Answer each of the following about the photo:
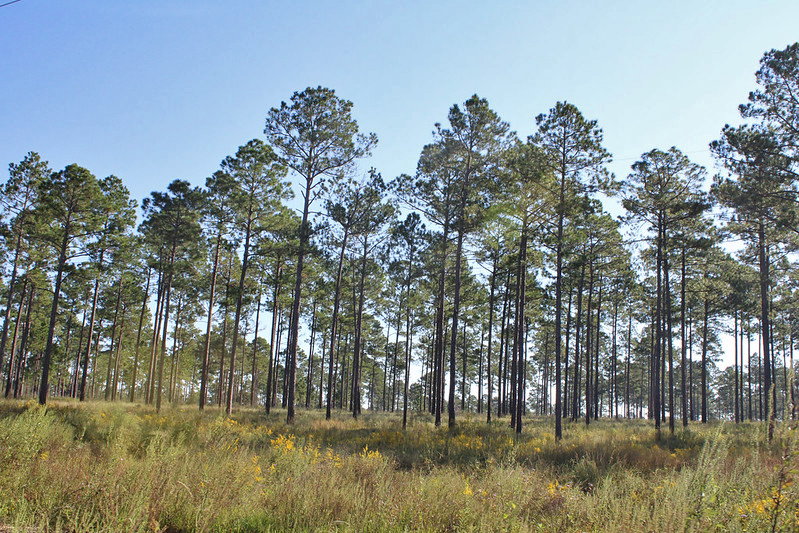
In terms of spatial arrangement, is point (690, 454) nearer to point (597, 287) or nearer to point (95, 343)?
point (597, 287)

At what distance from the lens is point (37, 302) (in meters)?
35.1

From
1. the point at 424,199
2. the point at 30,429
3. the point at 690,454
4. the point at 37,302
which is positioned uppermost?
the point at 424,199

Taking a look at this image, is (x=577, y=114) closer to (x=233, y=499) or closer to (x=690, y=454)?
(x=690, y=454)

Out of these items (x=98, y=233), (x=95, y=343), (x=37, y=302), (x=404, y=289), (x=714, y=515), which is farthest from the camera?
(x=95, y=343)

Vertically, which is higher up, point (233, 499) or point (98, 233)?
point (98, 233)

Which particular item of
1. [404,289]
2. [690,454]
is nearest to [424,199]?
[404,289]

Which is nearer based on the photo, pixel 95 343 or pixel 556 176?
pixel 556 176

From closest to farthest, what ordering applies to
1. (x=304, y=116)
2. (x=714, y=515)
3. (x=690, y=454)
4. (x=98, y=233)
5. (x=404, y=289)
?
(x=714, y=515) < (x=690, y=454) < (x=304, y=116) < (x=98, y=233) < (x=404, y=289)

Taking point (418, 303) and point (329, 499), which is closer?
point (329, 499)

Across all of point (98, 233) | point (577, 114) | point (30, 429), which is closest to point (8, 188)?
point (98, 233)

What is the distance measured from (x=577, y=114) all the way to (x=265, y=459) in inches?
701

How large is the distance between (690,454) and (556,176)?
11966 mm

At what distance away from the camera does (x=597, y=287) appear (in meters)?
32.3

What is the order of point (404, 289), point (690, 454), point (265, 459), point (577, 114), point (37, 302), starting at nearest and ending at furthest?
point (265, 459) < point (690, 454) < point (577, 114) < point (404, 289) < point (37, 302)
